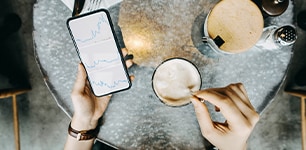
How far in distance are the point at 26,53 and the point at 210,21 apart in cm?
159

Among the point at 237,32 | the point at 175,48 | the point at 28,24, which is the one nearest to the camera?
the point at 237,32

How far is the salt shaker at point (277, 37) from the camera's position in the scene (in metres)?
1.45

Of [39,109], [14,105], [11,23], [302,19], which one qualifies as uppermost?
[302,19]

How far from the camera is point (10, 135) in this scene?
2.65m

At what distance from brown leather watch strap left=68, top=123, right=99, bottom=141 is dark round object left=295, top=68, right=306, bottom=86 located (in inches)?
61.7

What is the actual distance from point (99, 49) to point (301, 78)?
167cm

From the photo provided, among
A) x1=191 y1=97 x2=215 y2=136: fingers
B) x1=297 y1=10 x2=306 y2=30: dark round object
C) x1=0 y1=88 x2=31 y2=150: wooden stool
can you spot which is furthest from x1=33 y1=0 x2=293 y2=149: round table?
x1=297 y1=10 x2=306 y2=30: dark round object

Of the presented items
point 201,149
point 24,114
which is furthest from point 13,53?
point 201,149

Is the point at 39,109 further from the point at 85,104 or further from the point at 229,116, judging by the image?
the point at 229,116

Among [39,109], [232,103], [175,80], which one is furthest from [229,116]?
[39,109]

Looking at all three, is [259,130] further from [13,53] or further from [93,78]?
[13,53]

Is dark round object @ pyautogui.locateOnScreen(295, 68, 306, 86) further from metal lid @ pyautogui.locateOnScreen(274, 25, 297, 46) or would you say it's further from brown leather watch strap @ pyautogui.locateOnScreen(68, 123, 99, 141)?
brown leather watch strap @ pyautogui.locateOnScreen(68, 123, 99, 141)

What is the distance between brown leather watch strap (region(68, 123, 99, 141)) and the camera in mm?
1660

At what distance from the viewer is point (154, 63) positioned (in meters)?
1.61
